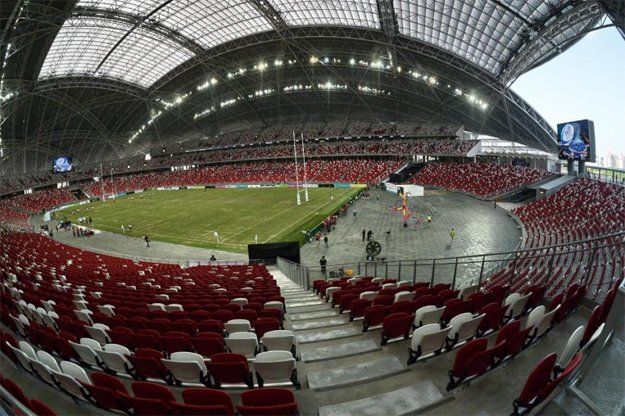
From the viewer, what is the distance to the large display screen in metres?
41.4

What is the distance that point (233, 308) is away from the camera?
9.65 metres

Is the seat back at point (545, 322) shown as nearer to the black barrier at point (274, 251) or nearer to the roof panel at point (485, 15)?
the black barrier at point (274, 251)

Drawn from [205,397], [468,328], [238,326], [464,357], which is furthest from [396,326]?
[205,397]

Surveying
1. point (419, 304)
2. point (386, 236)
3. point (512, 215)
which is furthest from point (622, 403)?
point (512, 215)

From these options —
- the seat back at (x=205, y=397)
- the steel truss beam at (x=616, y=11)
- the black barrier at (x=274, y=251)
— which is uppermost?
the steel truss beam at (x=616, y=11)

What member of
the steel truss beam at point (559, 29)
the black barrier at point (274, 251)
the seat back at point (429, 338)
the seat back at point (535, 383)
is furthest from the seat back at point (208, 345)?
the steel truss beam at point (559, 29)

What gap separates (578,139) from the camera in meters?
42.1

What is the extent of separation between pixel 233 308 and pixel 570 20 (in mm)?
47330

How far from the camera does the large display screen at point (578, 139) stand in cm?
4144

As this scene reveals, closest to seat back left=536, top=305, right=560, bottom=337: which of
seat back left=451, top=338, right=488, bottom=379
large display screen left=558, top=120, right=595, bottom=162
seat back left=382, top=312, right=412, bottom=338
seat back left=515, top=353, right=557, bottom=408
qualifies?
seat back left=451, top=338, right=488, bottom=379

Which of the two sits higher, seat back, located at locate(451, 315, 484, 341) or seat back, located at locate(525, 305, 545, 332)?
seat back, located at locate(525, 305, 545, 332)

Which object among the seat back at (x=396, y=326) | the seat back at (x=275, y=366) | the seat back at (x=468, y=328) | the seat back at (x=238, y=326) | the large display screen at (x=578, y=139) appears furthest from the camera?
the large display screen at (x=578, y=139)

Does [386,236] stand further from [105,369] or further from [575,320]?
[105,369]

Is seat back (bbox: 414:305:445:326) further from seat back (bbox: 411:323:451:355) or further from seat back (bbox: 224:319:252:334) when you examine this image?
seat back (bbox: 224:319:252:334)
